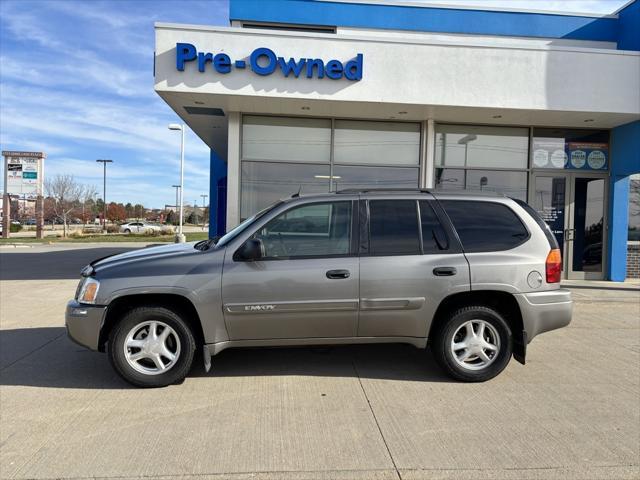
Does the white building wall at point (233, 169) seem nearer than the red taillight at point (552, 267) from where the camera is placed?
No

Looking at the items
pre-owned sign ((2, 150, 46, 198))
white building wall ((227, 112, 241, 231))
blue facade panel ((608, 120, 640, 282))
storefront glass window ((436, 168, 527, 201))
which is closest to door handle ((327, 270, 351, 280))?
white building wall ((227, 112, 241, 231))

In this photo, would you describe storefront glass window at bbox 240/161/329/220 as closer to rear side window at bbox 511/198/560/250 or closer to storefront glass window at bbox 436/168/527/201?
storefront glass window at bbox 436/168/527/201

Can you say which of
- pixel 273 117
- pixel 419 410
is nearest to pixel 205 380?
pixel 419 410

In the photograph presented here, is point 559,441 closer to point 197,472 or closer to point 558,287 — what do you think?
point 558,287

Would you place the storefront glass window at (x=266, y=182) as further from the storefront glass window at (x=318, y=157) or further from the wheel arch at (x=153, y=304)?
the wheel arch at (x=153, y=304)

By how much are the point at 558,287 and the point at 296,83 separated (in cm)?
643

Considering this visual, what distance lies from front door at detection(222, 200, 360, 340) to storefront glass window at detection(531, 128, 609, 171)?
881 centimetres

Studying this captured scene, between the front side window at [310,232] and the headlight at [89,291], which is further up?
the front side window at [310,232]

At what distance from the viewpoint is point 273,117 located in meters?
11.0

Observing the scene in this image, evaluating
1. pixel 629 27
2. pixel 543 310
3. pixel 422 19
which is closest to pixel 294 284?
pixel 543 310

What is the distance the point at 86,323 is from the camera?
14.5ft

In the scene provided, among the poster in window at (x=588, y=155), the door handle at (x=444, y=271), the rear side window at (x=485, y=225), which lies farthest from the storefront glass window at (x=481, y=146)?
the door handle at (x=444, y=271)

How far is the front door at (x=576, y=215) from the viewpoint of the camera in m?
11.7

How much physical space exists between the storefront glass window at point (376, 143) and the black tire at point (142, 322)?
289 inches
